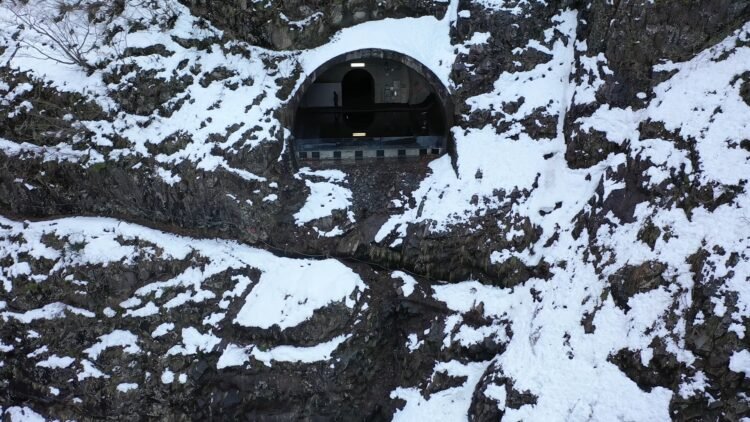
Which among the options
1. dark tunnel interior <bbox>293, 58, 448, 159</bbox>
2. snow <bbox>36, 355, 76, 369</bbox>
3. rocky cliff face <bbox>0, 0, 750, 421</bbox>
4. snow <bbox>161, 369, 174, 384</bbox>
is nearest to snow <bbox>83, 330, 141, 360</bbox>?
rocky cliff face <bbox>0, 0, 750, 421</bbox>

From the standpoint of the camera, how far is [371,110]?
17.9 metres

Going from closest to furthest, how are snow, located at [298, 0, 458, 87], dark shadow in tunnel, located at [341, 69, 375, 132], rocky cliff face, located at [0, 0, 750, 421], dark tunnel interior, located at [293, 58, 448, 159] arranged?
rocky cliff face, located at [0, 0, 750, 421], snow, located at [298, 0, 458, 87], dark tunnel interior, located at [293, 58, 448, 159], dark shadow in tunnel, located at [341, 69, 375, 132]

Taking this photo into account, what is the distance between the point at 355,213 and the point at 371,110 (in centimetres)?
469

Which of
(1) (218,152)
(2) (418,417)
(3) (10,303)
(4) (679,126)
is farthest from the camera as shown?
(1) (218,152)

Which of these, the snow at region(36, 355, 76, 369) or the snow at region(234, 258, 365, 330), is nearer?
the snow at region(36, 355, 76, 369)

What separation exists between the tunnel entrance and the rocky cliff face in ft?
1.50

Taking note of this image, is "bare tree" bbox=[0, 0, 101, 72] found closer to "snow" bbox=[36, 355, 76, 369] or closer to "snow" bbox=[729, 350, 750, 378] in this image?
"snow" bbox=[36, 355, 76, 369]

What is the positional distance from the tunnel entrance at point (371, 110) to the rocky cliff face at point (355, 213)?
0.46 metres

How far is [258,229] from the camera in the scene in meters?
14.5

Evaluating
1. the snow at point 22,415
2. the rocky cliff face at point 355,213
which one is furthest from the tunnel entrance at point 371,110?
the snow at point 22,415

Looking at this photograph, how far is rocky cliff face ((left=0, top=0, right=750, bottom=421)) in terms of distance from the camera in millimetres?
11234

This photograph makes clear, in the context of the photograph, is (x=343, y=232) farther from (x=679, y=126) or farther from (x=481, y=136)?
(x=679, y=126)

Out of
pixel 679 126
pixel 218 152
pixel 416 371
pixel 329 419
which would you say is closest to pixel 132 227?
pixel 218 152

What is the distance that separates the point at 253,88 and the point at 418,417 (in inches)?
389
